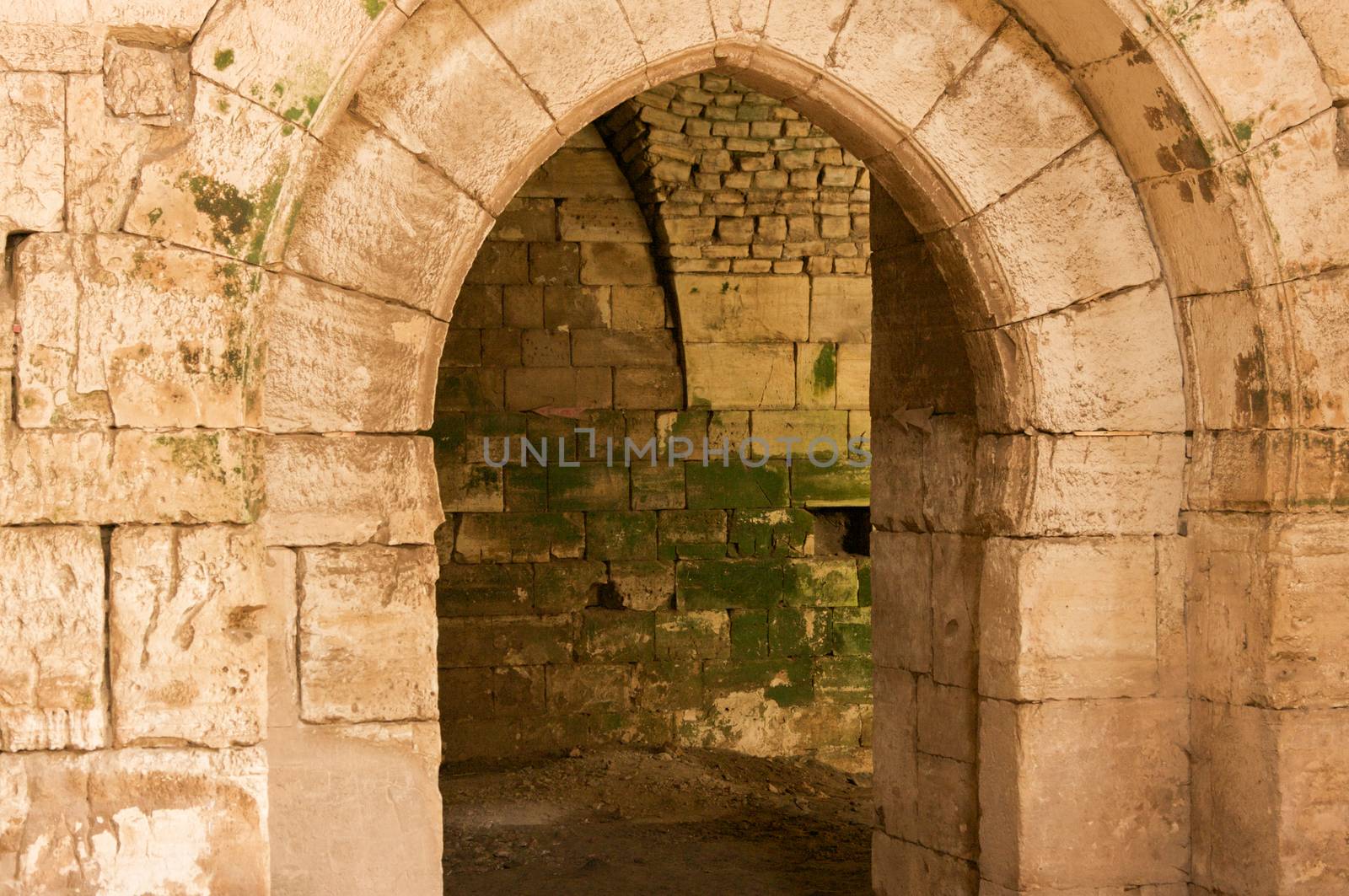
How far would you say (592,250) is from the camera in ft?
28.3

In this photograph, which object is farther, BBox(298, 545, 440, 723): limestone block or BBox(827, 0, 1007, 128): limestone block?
BBox(827, 0, 1007, 128): limestone block

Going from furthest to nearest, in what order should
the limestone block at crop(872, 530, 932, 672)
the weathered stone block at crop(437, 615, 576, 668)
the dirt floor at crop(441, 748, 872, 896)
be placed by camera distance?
1. the weathered stone block at crop(437, 615, 576, 668)
2. the dirt floor at crop(441, 748, 872, 896)
3. the limestone block at crop(872, 530, 932, 672)

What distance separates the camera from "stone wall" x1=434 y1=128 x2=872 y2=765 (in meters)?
8.52

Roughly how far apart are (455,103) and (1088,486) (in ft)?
6.90

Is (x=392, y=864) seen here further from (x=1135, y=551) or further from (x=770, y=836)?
(x=770, y=836)

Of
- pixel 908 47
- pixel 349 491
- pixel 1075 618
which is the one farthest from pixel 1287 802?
pixel 349 491

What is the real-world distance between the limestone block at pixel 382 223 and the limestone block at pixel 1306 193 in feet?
6.92

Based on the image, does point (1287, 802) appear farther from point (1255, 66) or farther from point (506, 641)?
point (506, 641)

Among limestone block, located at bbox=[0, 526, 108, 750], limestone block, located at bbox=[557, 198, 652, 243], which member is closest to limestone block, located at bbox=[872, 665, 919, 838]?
limestone block, located at bbox=[0, 526, 108, 750]

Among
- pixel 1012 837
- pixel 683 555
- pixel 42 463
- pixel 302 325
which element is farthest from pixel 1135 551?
pixel 683 555

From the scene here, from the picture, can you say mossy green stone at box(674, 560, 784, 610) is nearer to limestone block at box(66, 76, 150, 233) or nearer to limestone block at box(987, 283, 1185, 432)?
limestone block at box(987, 283, 1185, 432)

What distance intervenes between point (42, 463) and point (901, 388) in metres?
3.00

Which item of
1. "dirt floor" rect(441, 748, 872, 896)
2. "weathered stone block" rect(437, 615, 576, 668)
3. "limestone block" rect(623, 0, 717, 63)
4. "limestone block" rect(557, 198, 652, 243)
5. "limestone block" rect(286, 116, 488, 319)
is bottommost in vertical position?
"dirt floor" rect(441, 748, 872, 896)

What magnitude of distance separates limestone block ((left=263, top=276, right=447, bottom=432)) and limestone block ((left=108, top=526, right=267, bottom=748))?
48 centimetres
